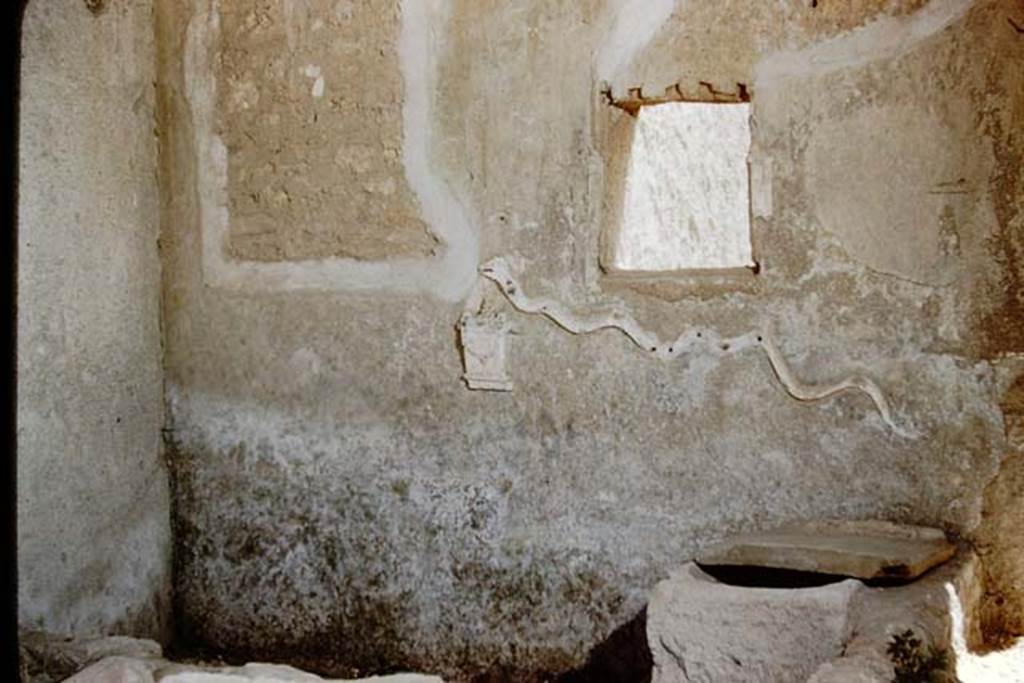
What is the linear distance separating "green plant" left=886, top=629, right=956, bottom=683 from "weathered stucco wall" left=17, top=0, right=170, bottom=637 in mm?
2582

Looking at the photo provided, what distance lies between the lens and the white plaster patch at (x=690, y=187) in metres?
8.14

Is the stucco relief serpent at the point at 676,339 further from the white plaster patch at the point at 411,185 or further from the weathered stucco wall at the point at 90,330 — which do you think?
Result: the weathered stucco wall at the point at 90,330

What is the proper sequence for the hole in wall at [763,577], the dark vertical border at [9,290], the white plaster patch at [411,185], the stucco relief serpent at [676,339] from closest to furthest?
1. the dark vertical border at [9,290]
2. the hole in wall at [763,577]
3. the stucco relief serpent at [676,339]
4. the white plaster patch at [411,185]

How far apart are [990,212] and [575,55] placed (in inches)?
51.8

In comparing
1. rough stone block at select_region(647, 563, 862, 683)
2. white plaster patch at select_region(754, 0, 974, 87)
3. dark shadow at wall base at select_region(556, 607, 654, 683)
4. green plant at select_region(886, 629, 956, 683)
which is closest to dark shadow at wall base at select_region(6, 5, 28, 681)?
rough stone block at select_region(647, 563, 862, 683)

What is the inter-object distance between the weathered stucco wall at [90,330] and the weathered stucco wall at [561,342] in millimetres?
114

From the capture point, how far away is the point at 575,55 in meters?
3.34

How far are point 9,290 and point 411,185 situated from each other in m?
1.82

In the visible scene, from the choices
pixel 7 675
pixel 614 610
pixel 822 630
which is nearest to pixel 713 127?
pixel 614 610

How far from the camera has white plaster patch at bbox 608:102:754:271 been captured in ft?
26.7

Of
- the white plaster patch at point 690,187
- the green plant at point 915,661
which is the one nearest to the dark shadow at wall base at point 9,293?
the green plant at point 915,661

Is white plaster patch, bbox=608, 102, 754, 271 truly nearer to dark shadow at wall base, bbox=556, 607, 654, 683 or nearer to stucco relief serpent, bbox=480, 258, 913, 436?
stucco relief serpent, bbox=480, 258, 913, 436

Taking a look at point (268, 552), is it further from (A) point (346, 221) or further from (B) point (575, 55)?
(B) point (575, 55)

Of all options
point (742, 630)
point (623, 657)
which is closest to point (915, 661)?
point (742, 630)
